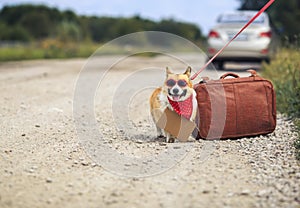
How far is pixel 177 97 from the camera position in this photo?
488cm

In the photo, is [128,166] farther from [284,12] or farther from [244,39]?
[284,12]

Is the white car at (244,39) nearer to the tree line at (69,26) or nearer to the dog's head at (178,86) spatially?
the dog's head at (178,86)

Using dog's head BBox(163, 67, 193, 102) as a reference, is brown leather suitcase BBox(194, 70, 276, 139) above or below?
below

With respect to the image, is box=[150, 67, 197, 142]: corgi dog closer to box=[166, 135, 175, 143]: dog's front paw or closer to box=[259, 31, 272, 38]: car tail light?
box=[166, 135, 175, 143]: dog's front paw

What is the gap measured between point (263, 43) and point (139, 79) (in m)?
3.38

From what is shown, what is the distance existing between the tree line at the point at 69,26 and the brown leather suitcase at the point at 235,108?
32.1 metres

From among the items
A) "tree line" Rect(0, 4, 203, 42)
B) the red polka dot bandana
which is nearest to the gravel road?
the red polka dot bandana

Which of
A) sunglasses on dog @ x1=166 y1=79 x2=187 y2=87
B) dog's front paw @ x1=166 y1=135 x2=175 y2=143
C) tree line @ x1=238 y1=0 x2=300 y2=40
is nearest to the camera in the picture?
sunglasses on dog @ x1=166 y1=79 x2=187 y2=87

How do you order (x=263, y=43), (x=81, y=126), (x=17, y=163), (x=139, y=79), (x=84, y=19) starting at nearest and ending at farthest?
(x=17, y=163) → (x=81, y=126) → (x=139, y=79) → (x=263, y=43) → (x=84, y=19)

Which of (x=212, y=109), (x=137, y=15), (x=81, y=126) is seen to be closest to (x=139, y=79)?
(x=81, y=126)

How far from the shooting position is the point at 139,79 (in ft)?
37.2

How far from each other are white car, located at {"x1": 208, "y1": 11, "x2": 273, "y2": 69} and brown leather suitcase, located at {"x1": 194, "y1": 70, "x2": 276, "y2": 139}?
23.5 feet

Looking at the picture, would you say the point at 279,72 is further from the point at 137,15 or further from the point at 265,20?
the point at 137,15

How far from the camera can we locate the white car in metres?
12.5
